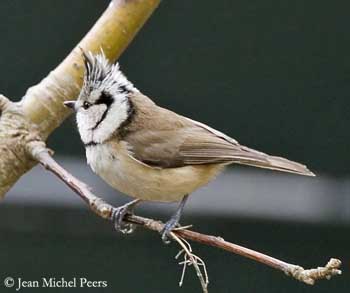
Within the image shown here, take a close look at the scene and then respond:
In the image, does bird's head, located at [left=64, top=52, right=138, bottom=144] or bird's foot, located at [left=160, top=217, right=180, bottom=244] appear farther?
bird's head, located at [left=64, top=52, right=138, bottom=144]

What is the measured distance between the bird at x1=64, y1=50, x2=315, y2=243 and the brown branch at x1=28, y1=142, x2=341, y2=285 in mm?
314

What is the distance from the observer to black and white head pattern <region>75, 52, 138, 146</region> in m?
2.78

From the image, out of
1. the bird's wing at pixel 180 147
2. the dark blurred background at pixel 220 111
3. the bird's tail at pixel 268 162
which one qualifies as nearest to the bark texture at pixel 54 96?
the bird's wing at pixel 180 147

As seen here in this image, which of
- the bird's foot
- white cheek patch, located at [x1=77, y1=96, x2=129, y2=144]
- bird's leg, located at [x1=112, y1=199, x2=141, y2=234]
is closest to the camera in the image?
the bird's foot

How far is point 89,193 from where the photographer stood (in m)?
2.46

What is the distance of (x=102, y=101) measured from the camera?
9.93 feet

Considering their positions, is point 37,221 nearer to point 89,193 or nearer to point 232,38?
point 232,38

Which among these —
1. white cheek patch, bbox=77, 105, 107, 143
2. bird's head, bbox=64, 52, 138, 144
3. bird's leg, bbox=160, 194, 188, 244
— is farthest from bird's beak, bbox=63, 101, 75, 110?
bird's leg, bbox=160, 194, 188, 244

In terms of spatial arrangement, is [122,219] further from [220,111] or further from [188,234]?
[220,111]

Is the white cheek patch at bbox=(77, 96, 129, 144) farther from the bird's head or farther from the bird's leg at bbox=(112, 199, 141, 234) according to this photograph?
the bird's leg at bbox=(112, 199, 141, 234)

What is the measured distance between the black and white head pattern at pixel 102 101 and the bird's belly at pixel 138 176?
64mm

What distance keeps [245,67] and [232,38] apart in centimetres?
20

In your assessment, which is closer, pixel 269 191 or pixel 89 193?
pixel 89 193

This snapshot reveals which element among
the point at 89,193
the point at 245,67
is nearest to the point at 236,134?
the point at 245,67
